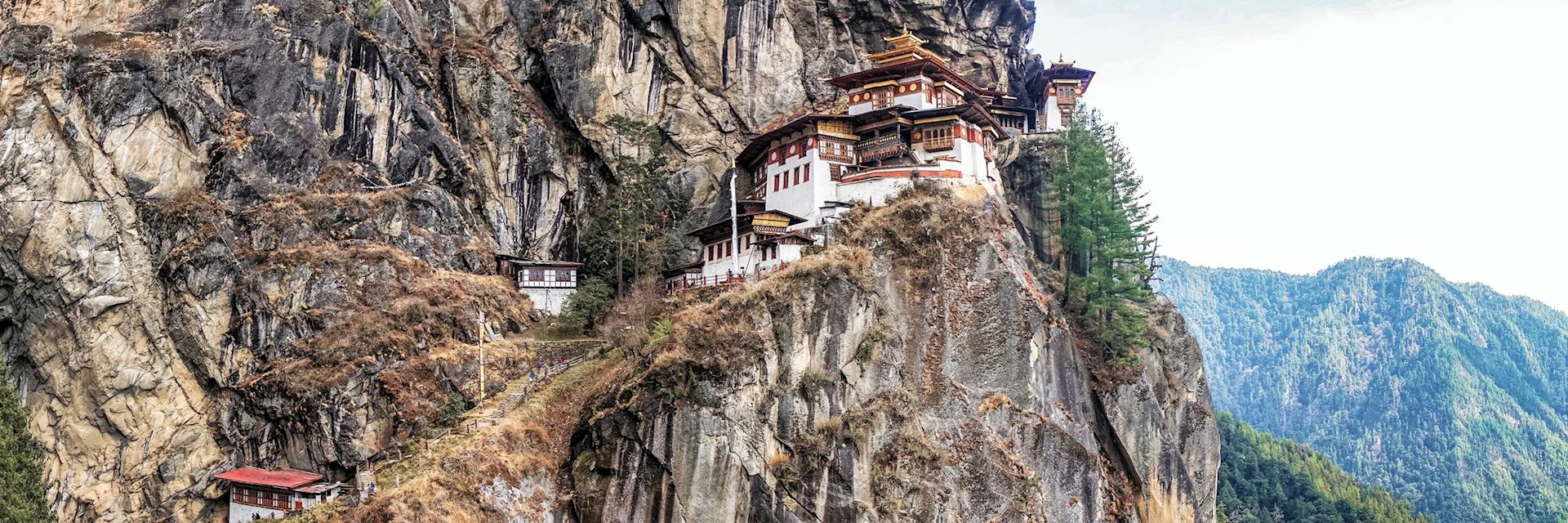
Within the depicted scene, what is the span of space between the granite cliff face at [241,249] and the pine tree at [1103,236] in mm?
3844

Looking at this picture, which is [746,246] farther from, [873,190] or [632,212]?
[632,212]

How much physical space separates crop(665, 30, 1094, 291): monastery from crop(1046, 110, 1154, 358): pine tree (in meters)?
4.50

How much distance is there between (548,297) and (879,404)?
19229 mm

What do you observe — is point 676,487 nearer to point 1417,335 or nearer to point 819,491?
point 819,491

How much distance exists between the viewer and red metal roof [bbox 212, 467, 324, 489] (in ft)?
125

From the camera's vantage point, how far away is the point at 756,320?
131 feet

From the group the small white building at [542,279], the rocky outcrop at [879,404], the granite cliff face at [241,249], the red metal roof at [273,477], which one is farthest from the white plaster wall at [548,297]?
the red metal roof at [273,477]

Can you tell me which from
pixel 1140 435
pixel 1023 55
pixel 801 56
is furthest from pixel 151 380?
pixel 1023 55

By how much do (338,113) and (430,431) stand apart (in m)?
19.6

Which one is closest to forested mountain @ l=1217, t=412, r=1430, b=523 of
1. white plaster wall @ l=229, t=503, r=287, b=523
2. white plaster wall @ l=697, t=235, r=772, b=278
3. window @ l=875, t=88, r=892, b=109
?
window @ l=875, t=88, r=892, b=109

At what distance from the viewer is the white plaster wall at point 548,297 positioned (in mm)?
50938

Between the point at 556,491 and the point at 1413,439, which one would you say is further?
the point at 1413,439

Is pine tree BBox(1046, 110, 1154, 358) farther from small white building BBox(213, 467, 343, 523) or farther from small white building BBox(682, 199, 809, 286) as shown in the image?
small white building BBox(213, 467, 343, 523)

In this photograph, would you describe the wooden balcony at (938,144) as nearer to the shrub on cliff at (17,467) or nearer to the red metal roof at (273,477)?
the red metal roof at (273,477)
